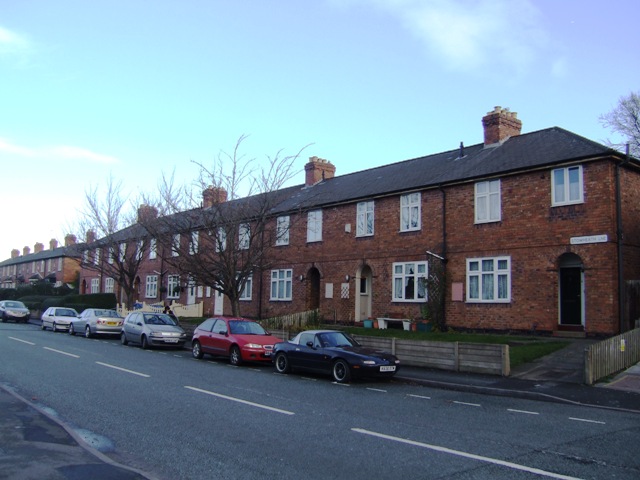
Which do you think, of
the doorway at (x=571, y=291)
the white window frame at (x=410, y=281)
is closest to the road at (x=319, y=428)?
the doorway at (x=571, y=291)

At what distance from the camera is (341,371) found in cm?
1379

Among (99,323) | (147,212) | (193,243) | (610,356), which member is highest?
(147,212)

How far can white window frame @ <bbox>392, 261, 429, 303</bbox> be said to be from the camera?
23484mm

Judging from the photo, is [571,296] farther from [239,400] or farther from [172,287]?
[172,287]

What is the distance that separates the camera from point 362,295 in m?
26.9

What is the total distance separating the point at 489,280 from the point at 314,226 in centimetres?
1094

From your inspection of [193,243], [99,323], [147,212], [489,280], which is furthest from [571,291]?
[147,212]

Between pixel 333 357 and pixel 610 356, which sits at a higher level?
pixel 610 356

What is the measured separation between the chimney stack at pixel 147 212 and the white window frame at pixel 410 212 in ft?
42.0

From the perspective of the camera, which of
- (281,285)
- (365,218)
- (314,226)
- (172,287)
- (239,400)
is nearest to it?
(239,400)

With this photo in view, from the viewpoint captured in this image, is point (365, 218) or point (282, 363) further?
point (365, 218)

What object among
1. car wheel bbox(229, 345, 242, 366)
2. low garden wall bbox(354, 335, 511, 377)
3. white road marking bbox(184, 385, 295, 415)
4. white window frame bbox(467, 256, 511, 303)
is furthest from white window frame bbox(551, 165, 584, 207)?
white road marking bbox(184, 385, 295, 415)

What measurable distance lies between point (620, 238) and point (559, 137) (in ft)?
16.4

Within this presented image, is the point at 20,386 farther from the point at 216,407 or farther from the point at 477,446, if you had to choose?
the point at 477,446
